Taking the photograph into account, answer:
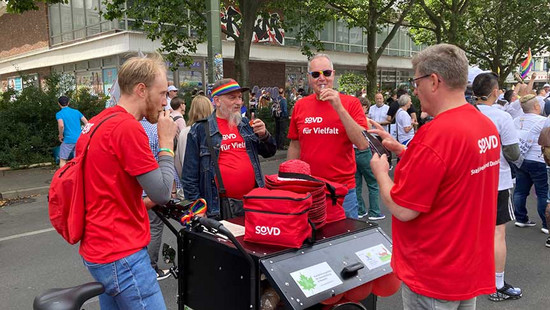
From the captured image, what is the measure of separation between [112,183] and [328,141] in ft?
6.41

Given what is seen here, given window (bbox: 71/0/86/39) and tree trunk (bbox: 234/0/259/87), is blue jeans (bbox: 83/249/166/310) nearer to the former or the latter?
tree trunk (bbox: 234/0/259/87)

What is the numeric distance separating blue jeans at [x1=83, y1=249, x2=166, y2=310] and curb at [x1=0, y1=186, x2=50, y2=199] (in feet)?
25.4

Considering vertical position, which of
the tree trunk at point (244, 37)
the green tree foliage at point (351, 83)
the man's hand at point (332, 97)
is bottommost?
the man's hand at point (332, 97)

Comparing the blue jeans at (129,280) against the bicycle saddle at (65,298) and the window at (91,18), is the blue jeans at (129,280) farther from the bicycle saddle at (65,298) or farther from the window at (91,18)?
the window at (91,18)

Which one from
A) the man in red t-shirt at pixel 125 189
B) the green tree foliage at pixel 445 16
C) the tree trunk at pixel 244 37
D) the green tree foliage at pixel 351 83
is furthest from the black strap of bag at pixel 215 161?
the green tree foliage at pixel 445 16

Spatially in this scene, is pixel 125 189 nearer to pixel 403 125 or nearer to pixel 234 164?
pixel 234 164

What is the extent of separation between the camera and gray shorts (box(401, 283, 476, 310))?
1.97m

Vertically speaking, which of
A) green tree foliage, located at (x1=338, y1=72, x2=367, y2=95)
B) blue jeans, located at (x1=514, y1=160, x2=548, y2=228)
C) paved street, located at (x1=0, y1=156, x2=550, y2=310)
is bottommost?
paved street, located at (x1=0, y1=156, x2=550, y2=310)

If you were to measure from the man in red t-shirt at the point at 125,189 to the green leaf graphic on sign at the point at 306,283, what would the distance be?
0.73 metres

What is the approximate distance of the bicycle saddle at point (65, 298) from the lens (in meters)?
1.91

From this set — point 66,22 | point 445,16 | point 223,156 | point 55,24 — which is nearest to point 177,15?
point 223,156

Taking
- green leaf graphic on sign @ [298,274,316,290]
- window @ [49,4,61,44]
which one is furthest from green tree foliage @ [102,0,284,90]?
window @ [49,4,61,44]

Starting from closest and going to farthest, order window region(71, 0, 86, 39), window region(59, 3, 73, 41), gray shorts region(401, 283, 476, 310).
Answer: gray shorts region(401, 283, 476, 310) < window region(71, 0, 86, 39) < window region(59, 3, 73, 41)

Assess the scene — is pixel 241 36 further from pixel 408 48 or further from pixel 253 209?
pixel 408 48
